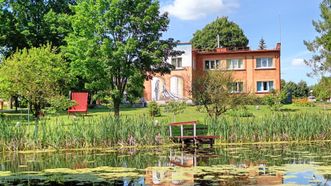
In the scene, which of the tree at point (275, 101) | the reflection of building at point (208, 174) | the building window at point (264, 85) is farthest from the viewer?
the building window at point (264, 85)

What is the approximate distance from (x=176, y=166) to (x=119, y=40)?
1380 centimetres

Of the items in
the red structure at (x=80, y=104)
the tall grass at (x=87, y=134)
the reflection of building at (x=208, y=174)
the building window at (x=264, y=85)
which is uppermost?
the building window at (x=264, y=85)

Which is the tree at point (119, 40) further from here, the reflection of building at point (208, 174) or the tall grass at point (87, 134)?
the reflection of building at point (208, 174)

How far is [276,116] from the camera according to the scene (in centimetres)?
2055

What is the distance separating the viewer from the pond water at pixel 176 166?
35.3ft

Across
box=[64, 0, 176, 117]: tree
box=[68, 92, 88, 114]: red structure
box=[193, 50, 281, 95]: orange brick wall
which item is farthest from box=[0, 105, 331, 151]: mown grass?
box=[193, 50, 281, 95]: orange brick wall

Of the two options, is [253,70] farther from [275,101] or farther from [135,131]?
[135,131]

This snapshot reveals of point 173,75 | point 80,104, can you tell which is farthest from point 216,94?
point 173,75

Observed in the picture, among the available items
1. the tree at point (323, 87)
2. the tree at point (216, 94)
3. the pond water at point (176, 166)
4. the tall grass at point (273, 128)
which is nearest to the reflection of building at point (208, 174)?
the pond water at point (176, 166)

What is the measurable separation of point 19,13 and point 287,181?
118 ft

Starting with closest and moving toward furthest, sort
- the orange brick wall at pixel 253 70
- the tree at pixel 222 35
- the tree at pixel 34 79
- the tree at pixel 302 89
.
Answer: the tree at pixel 34 79 < the orange brick wall at pixel 253 70 < the tree at pixel 222 35 < the tree at pixel 302 89

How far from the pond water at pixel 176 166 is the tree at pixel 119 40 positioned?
316 inches

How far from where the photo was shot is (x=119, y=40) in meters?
25.6

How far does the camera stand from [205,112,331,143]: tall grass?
64.5 ft
